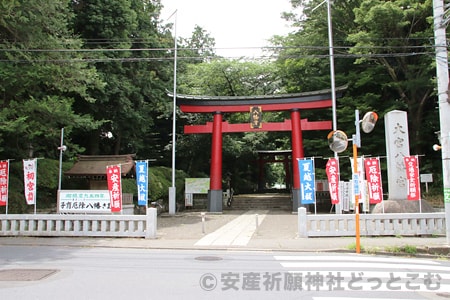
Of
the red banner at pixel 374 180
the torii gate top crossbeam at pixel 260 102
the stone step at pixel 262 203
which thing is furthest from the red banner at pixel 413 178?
the stone step at pixel 262 203

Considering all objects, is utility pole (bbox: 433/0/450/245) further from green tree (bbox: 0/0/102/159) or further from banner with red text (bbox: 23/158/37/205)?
banner with red text (bbox: 23/158/37/205)

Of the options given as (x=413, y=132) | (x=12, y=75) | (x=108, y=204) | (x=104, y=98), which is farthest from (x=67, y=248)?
(x=413, y=132)

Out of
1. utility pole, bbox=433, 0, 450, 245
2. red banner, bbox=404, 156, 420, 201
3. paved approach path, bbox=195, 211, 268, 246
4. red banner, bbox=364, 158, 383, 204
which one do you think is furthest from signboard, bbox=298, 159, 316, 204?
utility pole, bbox=433, 0, 450, 245

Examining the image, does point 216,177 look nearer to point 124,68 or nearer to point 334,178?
point 334,178

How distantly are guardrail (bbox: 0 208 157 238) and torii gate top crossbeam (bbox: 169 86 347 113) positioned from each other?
1246cm

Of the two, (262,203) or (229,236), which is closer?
(229,236)

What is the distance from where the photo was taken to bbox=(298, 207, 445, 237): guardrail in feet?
41.6

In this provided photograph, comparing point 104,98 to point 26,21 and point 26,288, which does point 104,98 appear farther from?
point 26,288

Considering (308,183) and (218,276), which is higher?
(308,183)

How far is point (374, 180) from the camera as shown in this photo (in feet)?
49.1

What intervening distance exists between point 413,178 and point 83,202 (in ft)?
44.0

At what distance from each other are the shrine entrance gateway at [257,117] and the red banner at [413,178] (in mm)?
8826

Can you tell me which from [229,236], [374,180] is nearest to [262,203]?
[374,180]

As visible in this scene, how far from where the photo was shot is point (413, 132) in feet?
76.2
